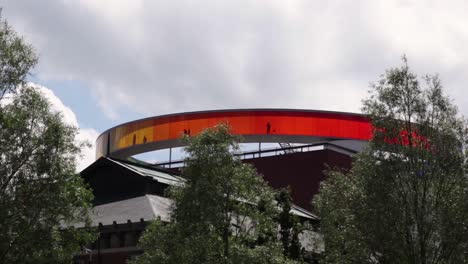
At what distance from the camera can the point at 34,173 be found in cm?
3403

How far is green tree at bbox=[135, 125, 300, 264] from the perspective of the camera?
33.8 m

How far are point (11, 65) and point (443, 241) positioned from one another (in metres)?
20.6

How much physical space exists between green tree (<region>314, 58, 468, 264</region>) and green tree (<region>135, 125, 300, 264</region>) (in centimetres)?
405

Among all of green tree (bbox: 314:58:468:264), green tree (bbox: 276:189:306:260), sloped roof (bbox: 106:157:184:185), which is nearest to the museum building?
sloped roof (bbox: 106:157:184:185)

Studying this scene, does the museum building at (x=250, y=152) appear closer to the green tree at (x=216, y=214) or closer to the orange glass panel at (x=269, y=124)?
the orange glass panel at (x=269, y=124)

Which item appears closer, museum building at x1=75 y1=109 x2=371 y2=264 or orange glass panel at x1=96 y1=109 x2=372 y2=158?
museum building at x1=75 y1=109 x2=371 y2=264

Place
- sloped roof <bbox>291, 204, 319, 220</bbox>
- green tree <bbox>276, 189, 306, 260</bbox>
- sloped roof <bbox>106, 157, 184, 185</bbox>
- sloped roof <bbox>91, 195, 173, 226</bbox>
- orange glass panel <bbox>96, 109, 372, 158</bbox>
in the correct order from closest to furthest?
green tree <bbox>276, 189, 306, 260</bbox> → sloped roof <bbox>91, 195, 173, 226</bbox> → sloped roof <bbox>106, 157, 184, 185</bbox> → sloped roof <bbox>291, 204, 319, 220</bbox> → orange glass panel <bbox>96, 109, 372, 158</bbox>

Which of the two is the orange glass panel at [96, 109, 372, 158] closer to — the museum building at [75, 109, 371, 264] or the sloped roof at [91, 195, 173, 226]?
the museum building at [75, 109, 371, 264]

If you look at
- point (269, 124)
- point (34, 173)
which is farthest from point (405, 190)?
point (269, 124)

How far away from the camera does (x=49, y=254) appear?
1292 inches

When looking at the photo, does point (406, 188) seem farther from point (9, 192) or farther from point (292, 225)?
point (9, 192)

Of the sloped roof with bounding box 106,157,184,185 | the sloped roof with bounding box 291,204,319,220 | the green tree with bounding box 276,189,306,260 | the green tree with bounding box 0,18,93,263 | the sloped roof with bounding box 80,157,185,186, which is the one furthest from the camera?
the sloped roof with bounding box 291,204,319,220

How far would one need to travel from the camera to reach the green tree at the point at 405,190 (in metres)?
35.8

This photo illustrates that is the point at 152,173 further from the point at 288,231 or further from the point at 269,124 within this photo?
the point at 288,231
